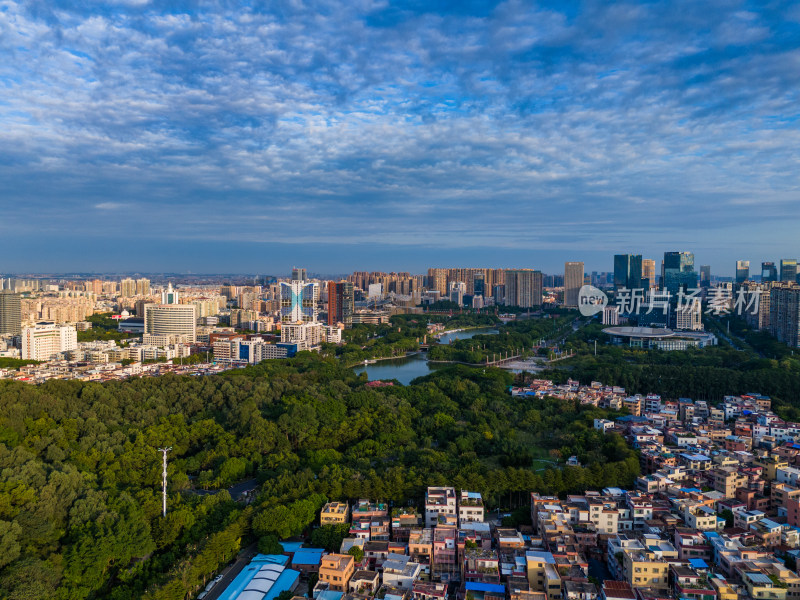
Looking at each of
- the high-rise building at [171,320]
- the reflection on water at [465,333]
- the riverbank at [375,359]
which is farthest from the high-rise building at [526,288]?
the high-rise building at [171,320]

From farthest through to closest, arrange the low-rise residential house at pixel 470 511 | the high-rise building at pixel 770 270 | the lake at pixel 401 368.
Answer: the high-rise building at pixel 770 270 < the lake at pixel 401 368 < the low-rise residential house at pixel 470 511

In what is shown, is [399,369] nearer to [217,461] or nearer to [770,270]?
[217,461]

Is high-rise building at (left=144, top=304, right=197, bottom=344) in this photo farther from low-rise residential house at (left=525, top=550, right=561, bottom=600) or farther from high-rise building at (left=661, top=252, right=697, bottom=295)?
high-rise building at (left=661, top=252, right=697, bottom=295)

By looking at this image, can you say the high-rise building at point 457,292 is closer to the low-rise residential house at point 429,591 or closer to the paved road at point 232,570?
the paved road at point 232,570

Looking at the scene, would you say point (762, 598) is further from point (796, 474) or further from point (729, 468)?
point (796, 474)

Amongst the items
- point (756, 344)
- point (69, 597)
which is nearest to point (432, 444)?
point (69, 597)
